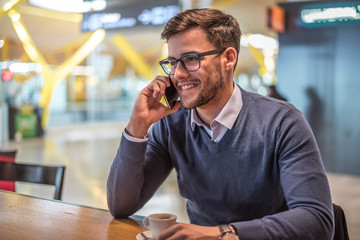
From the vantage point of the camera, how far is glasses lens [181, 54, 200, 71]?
51.6 inches

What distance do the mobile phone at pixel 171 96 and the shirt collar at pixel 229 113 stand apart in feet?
0.30

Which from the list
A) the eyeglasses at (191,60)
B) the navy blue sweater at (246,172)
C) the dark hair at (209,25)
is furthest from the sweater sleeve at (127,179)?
the dark hair at (209,25)

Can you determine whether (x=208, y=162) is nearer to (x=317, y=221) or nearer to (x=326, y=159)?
(x=317, y=221)

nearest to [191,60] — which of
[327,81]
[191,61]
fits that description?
[191,61]

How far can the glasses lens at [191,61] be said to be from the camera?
1310 millimetres

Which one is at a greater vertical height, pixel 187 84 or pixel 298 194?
pixel 187 84

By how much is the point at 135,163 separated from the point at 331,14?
518 cm

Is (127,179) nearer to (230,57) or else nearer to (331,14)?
(230,57)

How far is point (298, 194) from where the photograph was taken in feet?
3.74

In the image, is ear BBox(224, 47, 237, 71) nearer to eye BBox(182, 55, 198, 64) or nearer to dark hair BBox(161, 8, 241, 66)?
dark hair BBox(161, 8, 241, 66)

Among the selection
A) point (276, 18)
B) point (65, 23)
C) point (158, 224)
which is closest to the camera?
point (158, 224)

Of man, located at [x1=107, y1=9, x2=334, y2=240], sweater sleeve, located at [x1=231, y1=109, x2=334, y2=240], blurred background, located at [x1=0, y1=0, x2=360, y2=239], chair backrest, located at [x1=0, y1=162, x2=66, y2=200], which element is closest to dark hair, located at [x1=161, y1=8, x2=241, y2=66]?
man, located at [x1=107, y1=9, x2=334, y2=240]

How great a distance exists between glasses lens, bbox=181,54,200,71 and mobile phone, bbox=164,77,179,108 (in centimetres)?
20

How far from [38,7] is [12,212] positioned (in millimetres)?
11973
